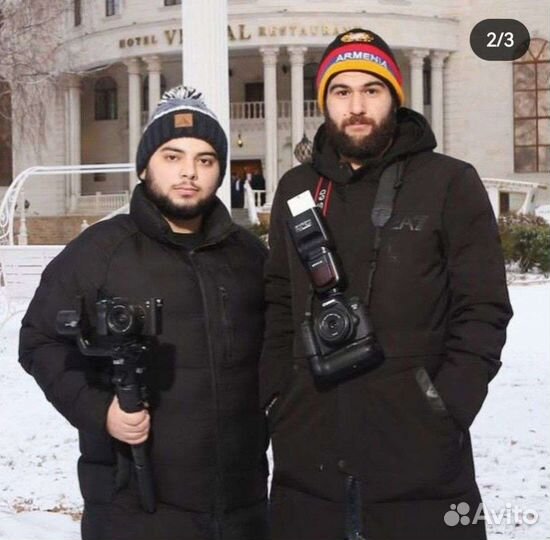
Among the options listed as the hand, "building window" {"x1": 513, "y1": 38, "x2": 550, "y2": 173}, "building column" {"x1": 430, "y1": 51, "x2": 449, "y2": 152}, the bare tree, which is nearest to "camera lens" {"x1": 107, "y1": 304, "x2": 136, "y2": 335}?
the hand

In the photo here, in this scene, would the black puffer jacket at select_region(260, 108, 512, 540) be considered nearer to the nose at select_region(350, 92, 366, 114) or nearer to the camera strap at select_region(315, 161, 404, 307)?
the camera strap at select_region(315, 161, 404, 307)

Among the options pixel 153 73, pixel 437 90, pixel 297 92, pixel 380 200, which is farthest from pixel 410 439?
pixel 153 73

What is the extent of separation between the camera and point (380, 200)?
286cm

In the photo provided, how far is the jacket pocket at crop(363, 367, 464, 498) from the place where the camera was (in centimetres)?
275

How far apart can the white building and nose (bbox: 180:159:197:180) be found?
32167 millimetres

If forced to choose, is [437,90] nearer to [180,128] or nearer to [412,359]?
[180,128]

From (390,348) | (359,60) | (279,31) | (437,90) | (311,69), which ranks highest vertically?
(279,31)

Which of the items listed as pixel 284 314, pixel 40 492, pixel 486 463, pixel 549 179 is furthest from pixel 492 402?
pixel 549 179

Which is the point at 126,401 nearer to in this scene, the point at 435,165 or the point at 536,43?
the point at 435,165

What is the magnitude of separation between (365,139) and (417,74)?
34497 millimetres

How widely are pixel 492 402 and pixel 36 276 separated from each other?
6.00 meters

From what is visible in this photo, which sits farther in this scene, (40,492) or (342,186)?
(40,492)

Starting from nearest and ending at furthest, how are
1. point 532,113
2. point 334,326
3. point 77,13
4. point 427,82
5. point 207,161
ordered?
point 334,326 < point 207,161 < point 532,113 < point 427,82 < point 77,13

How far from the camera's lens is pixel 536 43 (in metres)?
35.7
